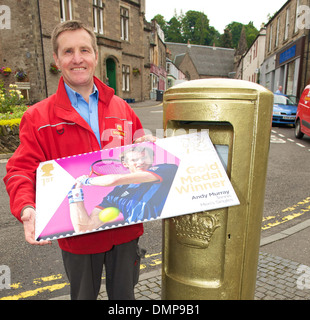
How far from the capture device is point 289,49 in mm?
19172

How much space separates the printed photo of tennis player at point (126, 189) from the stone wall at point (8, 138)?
6.46m

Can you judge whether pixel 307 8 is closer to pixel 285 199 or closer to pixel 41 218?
pixel 285 199

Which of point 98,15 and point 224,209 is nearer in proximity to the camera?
point 224,209

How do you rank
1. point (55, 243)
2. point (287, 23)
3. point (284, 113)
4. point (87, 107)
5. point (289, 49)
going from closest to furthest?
point (87, 107) < point (55, 243) < point (284, 113) < point (289, 49) < point (287, 23)

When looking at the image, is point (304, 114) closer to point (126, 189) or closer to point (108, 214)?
point (126, 189)

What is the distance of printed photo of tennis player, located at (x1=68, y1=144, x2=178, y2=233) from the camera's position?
1.30 m

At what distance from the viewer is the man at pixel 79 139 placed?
5.18 feet

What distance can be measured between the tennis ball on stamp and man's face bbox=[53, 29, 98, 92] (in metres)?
0.80

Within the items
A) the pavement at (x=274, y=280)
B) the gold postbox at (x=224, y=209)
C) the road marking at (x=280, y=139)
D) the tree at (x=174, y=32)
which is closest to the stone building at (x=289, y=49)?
the road marking at (x=280, y=139)

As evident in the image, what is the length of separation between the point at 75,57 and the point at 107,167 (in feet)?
2.23

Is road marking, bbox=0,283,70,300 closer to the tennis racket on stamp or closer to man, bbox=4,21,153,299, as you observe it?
man, bbox=4,21,153,299

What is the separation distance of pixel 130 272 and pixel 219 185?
892 mm

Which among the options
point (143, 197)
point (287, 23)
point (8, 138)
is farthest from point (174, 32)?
point (143, 197)

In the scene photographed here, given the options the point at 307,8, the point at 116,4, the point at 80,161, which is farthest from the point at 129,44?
the point at 80,161
